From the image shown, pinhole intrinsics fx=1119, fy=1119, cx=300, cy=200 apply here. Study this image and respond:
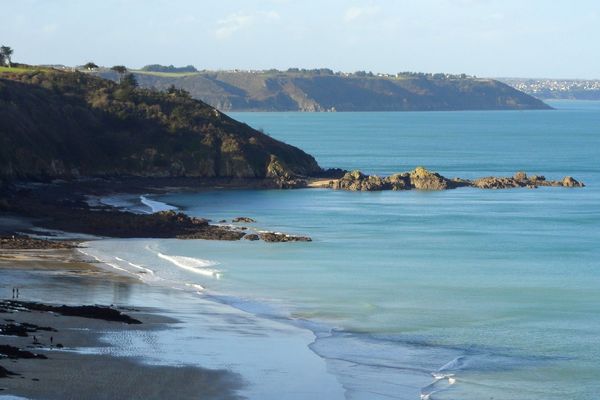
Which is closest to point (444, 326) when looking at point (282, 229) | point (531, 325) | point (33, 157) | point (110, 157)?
point (531, 325)

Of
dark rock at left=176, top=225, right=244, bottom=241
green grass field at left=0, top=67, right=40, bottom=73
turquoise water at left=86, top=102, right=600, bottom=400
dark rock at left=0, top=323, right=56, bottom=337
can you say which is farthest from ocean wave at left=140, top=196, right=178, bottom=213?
dark rock at left=0, top=323, right=56, bottom=337

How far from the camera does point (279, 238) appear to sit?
47.9 metres

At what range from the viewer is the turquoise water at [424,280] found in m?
24.2

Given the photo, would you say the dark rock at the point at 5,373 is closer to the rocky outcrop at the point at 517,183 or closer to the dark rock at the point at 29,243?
the dark rock at the point at 29,243

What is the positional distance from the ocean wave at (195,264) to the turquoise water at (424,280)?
0.23 feet

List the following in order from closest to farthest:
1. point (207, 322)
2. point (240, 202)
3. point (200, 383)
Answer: point (200, 383) → point (207, 322) → point (240, 202)

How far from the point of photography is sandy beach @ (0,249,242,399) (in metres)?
20.4

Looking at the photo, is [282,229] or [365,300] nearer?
[365,300]

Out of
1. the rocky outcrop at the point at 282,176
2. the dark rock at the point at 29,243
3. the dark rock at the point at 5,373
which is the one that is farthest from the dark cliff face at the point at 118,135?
the dark rock at the point at 5,373

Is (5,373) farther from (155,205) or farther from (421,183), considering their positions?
(421,183)

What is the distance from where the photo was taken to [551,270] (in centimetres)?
4044

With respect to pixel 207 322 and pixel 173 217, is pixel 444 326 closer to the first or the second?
pixel 207 322

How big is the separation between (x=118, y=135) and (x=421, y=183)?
2232cm

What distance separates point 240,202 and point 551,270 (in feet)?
96.7
